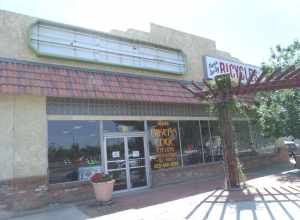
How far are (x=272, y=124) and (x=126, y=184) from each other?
8.33 metres

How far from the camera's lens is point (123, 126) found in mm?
11531

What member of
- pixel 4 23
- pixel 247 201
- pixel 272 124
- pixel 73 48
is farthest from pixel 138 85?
pixel 272 124

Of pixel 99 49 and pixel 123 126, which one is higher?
pixel 99 49

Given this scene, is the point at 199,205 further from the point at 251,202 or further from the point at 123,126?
the point at 123,126

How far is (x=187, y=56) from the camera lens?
14.5 metres

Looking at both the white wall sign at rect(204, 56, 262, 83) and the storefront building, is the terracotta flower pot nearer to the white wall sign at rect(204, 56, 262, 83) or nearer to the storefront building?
the storefront building

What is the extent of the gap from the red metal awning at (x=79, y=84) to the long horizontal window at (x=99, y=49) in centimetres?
68

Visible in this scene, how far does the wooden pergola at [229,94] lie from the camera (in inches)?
389

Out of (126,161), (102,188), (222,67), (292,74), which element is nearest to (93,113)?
(126,161)

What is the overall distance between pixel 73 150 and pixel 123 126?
8.05 feet

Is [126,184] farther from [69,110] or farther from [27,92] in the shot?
[27,92]

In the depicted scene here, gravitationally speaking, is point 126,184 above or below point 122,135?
below

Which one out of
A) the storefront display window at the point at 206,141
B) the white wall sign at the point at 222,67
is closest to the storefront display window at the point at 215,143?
the storefront display window at the point at 206,141

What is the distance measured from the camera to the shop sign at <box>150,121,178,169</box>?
40.3 feet
